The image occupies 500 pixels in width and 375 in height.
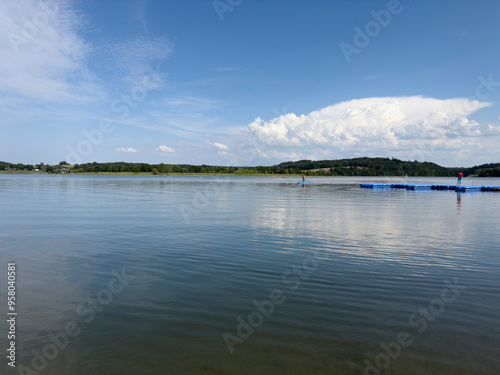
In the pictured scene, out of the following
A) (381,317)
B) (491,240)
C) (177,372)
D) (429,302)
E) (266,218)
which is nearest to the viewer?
(177,372)

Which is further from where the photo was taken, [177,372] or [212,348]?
[212,348]

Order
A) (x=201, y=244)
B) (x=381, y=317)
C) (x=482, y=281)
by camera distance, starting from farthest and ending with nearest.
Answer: (x=201, y=244) < (x=482, y=281) < (x=381, y=317)

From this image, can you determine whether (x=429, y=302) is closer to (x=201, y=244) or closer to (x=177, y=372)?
(x=177, y=372)

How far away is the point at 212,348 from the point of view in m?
7.41

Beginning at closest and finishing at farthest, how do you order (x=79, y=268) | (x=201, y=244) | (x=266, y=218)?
1. (x=79, y=268)
2. (x=201, y=244)
3. (x=266, y=218)

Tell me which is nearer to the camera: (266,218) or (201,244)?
(201,244)

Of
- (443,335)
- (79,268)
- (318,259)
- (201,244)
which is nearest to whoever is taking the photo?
(443,335)

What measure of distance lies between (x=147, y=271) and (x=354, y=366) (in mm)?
8770

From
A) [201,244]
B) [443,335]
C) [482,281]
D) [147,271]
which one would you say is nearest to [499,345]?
[443,335]

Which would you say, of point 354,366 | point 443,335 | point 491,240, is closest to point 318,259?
point 443,335

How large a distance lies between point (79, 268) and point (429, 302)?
1295 centimetres

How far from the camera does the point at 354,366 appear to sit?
6.80 metres

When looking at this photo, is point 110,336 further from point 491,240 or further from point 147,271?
point 491,240

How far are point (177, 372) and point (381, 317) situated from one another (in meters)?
5.64
